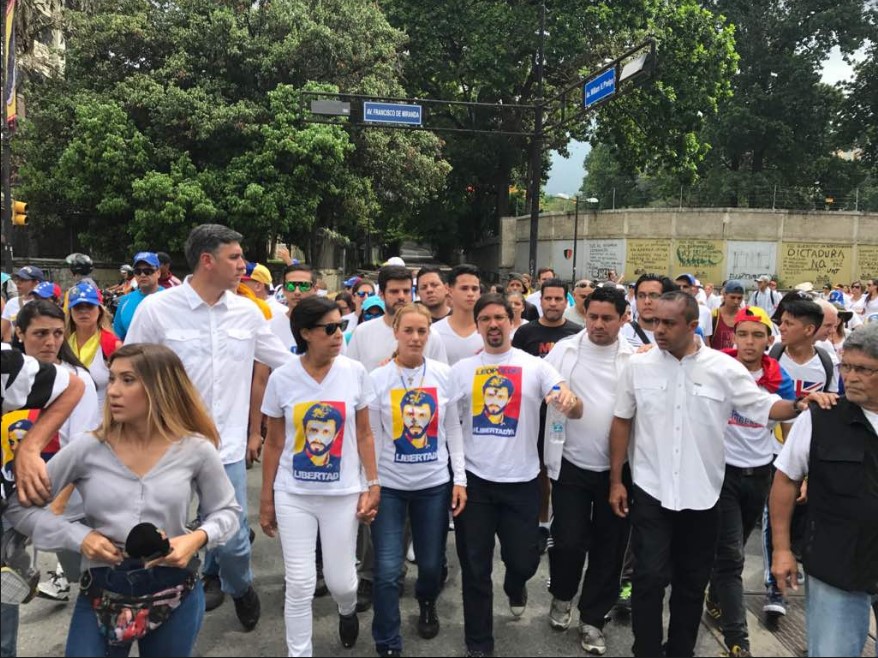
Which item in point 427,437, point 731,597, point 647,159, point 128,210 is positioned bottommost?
point 731,597

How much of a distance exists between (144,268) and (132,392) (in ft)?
13.2

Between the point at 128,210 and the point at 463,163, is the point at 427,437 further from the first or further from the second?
the point at 463,163

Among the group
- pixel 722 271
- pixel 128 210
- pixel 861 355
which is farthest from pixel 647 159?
pixel 861 355

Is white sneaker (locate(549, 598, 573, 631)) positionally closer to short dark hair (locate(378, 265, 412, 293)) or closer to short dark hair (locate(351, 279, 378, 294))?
short dark hair (locate(378, 265, 412, 293))

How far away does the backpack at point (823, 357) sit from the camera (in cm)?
436

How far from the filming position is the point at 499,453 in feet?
12.0

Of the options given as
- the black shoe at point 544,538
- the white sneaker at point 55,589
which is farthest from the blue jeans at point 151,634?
the black shoe at point 544,538

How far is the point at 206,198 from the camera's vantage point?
17734 mm

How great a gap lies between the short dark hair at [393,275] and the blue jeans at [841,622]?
3.17 metres

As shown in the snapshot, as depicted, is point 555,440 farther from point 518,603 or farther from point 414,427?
point 518,603

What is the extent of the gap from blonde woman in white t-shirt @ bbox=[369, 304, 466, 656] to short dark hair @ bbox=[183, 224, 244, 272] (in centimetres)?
108

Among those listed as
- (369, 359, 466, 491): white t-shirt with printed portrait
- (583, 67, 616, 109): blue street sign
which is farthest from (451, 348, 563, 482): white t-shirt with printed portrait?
(583, 67, 616, 109): blue street sign

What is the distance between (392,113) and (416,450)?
12371 millimetres

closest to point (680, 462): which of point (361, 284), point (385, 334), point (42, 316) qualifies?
point (385, 334)
